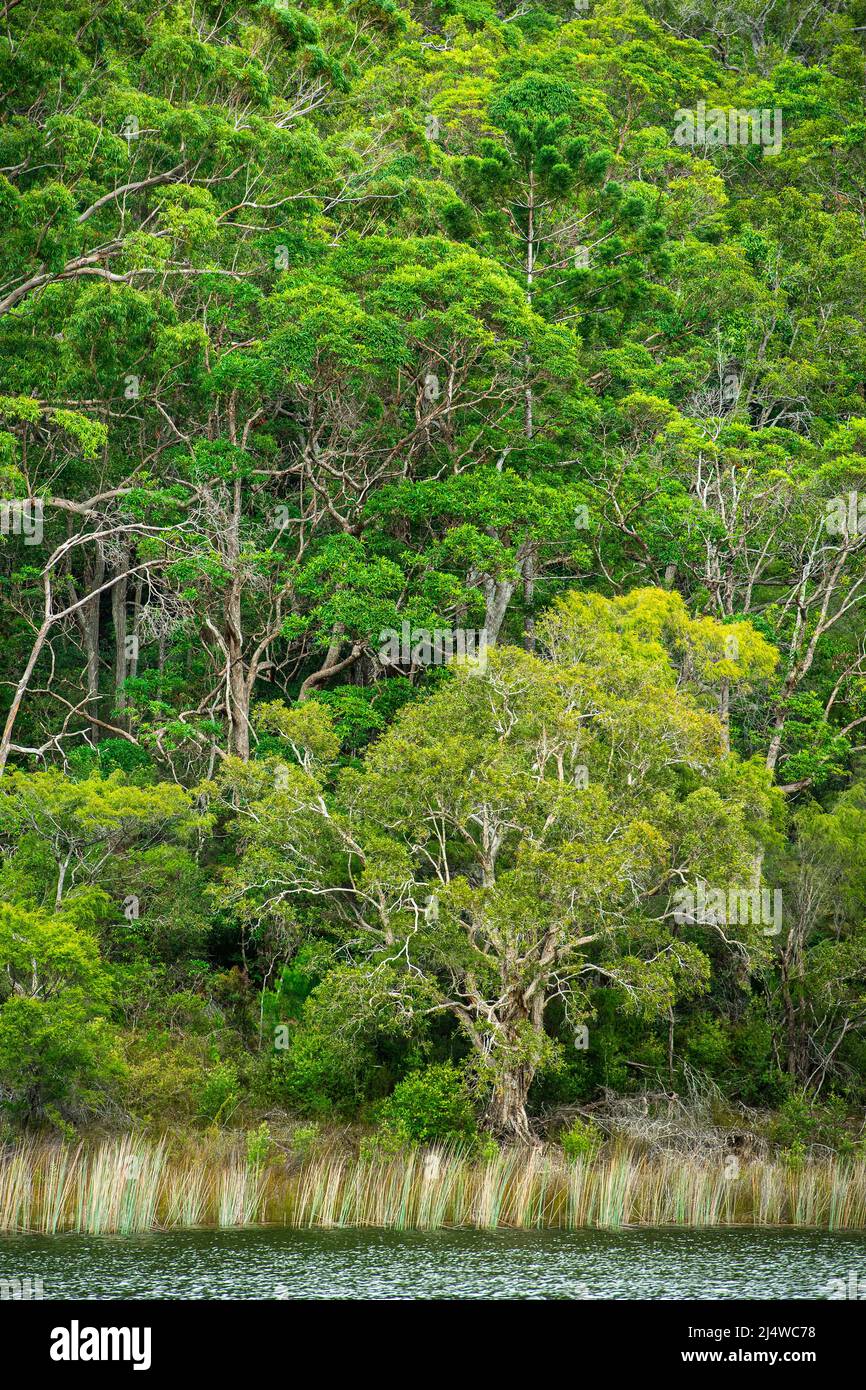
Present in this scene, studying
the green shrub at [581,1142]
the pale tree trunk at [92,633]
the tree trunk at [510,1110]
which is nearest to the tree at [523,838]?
the tree trunk at [510,1110]

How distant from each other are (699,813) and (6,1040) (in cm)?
917

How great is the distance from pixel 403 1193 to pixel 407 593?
40.1 feet

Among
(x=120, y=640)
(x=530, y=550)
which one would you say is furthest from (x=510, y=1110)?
(x=120, y=640)

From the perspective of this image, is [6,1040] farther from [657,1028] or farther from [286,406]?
[286,406]

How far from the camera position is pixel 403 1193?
1742 centimetres

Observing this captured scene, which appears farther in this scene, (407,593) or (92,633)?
(92,633)

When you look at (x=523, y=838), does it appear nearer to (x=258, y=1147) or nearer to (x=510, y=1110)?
(x=510, y=1110)

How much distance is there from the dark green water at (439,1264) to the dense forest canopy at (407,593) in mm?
3436

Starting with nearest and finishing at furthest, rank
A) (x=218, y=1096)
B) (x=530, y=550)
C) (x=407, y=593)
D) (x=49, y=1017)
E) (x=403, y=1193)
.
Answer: (x=403, y=1193), (x=49, y=1017), (x=218, y=1096), (x=407, y=593), (x=530, y=550)

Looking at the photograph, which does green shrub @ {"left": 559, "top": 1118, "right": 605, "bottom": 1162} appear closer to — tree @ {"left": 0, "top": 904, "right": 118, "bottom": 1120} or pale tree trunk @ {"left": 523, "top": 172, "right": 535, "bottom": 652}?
tree @ {"left": 0, "top": 904, "right": 118, "bottom": 1120}

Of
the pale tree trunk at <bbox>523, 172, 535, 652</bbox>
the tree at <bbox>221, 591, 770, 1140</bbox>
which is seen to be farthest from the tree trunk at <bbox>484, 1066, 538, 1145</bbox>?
the pale tree trunk at <bbox>523, 172, 535, 652</bbox>

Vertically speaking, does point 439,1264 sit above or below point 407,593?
below

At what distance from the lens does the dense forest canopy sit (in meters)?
20.1

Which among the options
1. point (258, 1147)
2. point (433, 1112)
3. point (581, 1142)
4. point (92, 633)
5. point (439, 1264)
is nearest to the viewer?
point (439, 1264)
